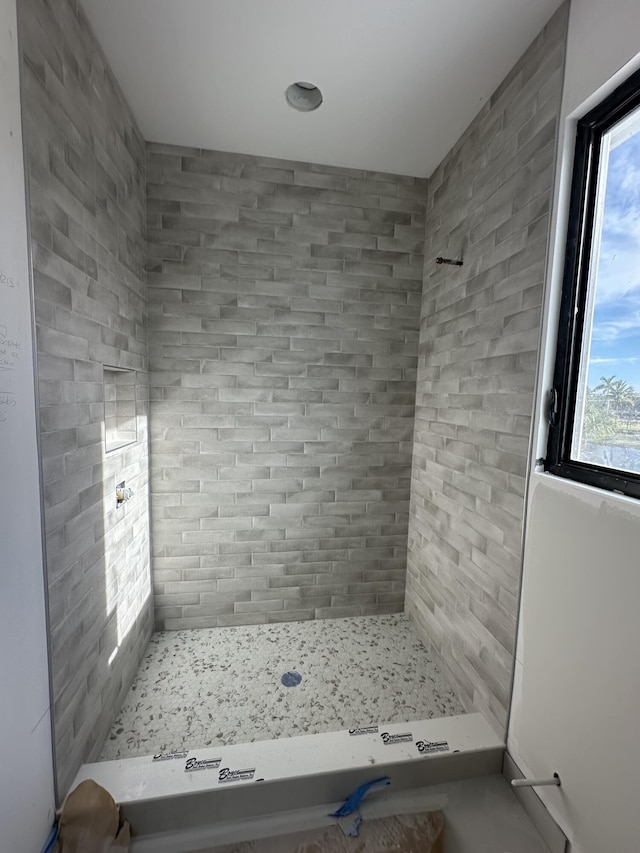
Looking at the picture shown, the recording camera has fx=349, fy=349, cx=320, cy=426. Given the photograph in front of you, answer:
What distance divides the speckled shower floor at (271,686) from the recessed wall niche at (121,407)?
1205 mm

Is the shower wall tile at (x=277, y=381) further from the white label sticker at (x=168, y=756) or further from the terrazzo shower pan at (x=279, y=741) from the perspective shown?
the white label sticker at (x=168, y=756)

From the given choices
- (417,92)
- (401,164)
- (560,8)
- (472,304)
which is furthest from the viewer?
(401,164)

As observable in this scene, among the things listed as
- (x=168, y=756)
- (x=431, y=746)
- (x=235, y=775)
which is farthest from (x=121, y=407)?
(x=431, y=746)

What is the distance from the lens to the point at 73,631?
1.19 m

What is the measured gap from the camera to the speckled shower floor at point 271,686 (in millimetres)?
1475

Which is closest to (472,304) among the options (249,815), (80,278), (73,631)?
(80,278)

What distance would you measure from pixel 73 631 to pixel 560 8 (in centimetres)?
264

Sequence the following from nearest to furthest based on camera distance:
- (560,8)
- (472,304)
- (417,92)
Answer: (560,8) < (417,92) < (472,304)

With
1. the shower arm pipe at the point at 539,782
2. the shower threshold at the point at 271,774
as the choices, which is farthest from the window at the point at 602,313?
the shower threshold at the point at 271,774

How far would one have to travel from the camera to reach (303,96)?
5.06 feet

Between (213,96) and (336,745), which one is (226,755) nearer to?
(336,745)

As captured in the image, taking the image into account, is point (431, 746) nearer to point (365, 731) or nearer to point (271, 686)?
point (365, 731)

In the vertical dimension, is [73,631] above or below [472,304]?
below

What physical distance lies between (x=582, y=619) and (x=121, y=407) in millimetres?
2051
